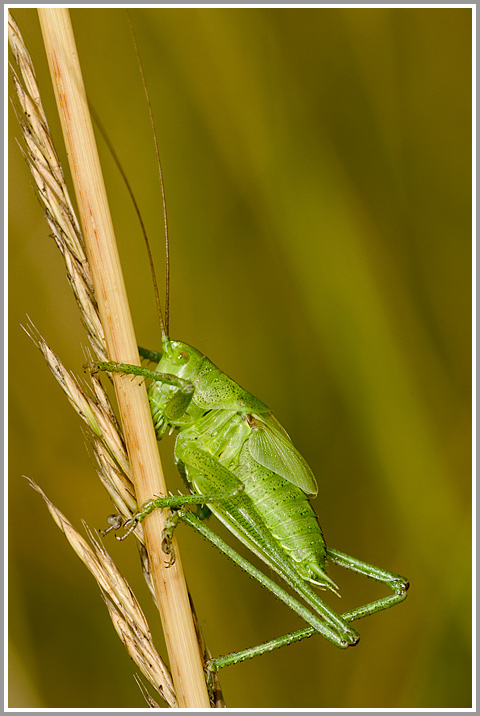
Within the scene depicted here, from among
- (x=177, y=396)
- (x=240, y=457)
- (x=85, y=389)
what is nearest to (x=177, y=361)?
(x=177, y=396)

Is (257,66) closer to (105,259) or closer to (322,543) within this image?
(105,259)

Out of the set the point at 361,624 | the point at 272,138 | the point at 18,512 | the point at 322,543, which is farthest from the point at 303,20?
the point at 361,624

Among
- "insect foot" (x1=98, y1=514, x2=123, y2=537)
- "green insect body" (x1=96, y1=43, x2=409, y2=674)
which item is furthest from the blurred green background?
"insect foot" (x1=98, y1=514, x2=123, y2=537)

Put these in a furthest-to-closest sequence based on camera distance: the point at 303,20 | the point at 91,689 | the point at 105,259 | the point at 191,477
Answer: the point at 303,20 → the point at 91,689 → the point at 191,477 → the point at 105,259

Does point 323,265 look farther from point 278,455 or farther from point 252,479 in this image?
point 252,479

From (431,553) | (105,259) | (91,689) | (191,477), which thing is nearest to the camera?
(105,259)

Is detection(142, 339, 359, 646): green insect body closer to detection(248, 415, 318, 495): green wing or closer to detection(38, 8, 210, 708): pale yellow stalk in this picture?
detection(248, 415, 318, 495): green wing
